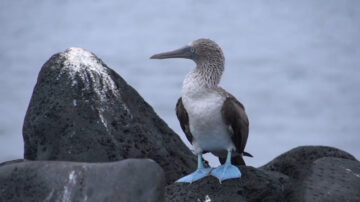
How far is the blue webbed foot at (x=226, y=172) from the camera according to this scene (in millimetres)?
6156

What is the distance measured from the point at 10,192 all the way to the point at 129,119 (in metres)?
1.89

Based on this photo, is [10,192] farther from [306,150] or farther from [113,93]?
[306,150]

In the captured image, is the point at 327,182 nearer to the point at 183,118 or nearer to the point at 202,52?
the point at 183,118

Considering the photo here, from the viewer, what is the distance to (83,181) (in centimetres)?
520

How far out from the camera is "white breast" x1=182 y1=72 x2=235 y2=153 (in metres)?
6.17

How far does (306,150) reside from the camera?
7512 millimetres

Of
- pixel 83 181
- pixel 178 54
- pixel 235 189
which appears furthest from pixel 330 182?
pixel 83 181

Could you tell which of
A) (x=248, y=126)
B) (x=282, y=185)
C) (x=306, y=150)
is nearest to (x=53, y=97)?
(x=248, y=126)

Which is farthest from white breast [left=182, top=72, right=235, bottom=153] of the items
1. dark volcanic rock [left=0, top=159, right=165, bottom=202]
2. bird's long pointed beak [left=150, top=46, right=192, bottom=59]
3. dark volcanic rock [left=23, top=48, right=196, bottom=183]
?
dark volcanic rock [left=0, top=159, right=165, bottom=202]

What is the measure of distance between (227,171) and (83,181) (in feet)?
5.81

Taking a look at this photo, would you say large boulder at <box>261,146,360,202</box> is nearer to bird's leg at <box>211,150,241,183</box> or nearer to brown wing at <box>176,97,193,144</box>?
bird's leg at <box>211,150,241,183</box>

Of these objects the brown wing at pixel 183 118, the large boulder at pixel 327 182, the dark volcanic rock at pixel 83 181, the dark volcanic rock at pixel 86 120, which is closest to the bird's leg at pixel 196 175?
the brown wing at pixel 183 118

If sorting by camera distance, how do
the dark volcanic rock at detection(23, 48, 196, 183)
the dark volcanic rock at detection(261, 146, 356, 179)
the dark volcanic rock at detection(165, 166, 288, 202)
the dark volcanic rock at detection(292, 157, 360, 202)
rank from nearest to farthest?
1. the dark volcanic rock at detection(292, 157, 360, 202)
2. the dark volcanic rock at detection(165, 166, 288, 202)
3. the dark volcanic rock at detection(23, 48, 196, 183)
4. the dark volcanic rock at detection(261, 146, 356, 179)

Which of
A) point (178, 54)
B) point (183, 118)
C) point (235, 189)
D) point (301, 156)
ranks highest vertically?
point (178, 54)
